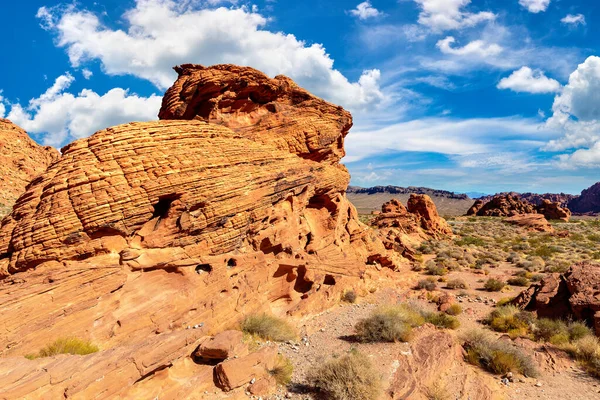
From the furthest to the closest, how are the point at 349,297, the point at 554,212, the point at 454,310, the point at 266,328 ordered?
the point at 554,212
the point at 349,297
the point at 454,310
the point at 266,328

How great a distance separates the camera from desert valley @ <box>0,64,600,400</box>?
25.1 feet

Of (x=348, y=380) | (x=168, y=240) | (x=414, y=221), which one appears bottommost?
(x=348, y=380)

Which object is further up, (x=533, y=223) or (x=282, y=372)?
(x=533, y=223)

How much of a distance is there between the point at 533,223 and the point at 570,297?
4241 cm

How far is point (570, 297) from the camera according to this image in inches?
494

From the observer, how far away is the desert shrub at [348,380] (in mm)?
7531

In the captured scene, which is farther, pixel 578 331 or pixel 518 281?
pixel 518 281

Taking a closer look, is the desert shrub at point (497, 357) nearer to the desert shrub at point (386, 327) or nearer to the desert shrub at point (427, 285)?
the desert shrub at point (386, 327)

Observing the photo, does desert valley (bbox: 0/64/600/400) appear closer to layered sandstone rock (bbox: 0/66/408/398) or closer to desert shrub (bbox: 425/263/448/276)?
layered sandstone rock (bbox: 0/66/408/398)

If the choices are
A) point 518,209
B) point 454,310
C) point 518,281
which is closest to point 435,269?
point 518,281

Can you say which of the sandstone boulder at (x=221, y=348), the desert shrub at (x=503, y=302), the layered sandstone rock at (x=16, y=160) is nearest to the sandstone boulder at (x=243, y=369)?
the sandstone boulder at (x=221, y=348)

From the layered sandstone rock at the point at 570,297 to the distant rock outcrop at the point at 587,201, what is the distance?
20678 cm

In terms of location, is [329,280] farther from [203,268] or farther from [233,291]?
[203,268]

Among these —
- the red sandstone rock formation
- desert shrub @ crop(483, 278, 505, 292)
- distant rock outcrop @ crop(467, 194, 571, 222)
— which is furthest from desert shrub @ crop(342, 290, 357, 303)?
distant rock outcrop @ crop(467, 194, 571, 222)
